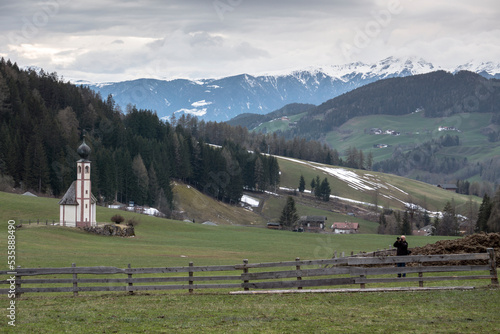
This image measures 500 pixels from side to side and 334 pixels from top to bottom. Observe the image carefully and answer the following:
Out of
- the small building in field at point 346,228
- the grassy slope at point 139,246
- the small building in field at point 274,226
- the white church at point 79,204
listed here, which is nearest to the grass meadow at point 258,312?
the grassy slope at point 139,246

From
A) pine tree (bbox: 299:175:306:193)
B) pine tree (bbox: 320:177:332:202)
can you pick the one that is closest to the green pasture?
pine tree (bbox: 320:177:332:202)

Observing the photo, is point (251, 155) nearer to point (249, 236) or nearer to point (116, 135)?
point (116, 135)

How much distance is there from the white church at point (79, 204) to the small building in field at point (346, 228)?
7171 cm

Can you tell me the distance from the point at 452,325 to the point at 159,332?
8.41m

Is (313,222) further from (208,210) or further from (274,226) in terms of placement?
(208,210)

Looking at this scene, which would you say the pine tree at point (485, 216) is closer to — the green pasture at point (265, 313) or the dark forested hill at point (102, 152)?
the dark forested hill at point (102, 152)

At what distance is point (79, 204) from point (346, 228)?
76493 mm

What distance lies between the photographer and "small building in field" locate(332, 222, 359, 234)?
134750mm

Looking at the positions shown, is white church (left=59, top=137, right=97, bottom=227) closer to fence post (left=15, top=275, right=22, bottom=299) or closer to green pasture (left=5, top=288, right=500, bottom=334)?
fence post (left=15, top=275, right=22, bottom=299)

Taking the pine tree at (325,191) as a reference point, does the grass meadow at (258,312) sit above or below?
below

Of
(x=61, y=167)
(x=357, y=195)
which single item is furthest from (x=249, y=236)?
(x=357, y=195)

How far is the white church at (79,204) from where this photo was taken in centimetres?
7231

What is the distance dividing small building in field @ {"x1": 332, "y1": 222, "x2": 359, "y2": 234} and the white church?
71.7 m

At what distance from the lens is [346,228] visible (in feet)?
448
